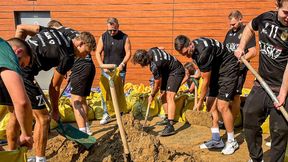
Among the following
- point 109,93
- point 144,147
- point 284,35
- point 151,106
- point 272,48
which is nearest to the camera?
point 284,35

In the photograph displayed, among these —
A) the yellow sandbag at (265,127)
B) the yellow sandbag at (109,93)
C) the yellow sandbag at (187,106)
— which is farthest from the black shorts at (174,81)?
the yellow sandbag at (265,127)

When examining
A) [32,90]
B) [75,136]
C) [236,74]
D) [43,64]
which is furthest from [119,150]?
[236,74]

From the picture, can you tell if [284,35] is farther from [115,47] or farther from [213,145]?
[115,47]

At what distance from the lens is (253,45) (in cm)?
539

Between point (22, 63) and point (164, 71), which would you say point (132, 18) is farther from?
point (22, 63)

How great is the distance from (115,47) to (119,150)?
9.19 ft

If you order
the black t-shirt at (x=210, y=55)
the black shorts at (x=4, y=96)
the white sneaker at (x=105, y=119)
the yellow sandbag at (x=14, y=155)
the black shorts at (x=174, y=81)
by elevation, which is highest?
the black t-shirt at (x=210, y=55)

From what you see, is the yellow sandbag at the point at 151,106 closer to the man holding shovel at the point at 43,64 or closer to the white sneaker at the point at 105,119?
the white sneaker at the point at 105,119

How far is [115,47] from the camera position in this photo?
6.52 m

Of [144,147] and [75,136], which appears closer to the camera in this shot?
[144,147]

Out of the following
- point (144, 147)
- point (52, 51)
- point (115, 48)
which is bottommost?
point (144, 147)

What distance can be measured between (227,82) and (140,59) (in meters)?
1.34

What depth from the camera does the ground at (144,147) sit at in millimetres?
3980

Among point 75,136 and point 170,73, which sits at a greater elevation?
point 170,73
